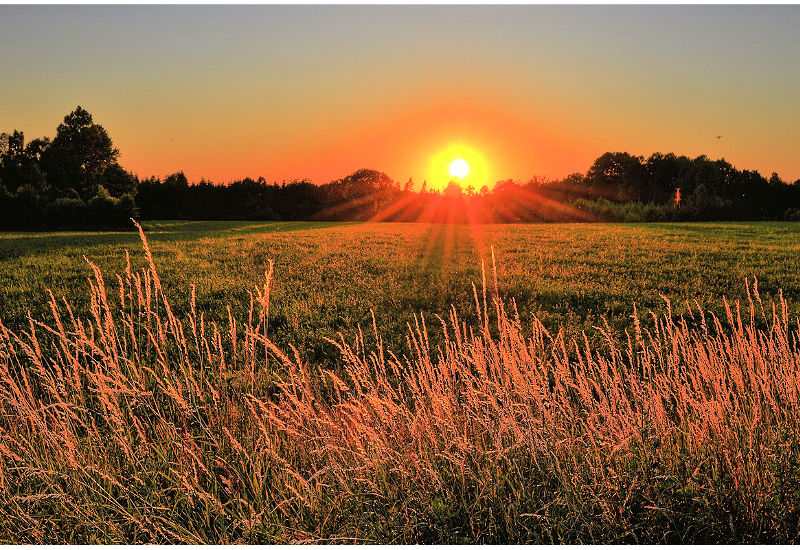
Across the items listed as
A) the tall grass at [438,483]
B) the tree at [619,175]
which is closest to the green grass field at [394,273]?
the tall grass at [438,483]

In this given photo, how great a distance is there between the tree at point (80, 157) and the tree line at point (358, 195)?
4 centimetres

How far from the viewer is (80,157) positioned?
27156mm

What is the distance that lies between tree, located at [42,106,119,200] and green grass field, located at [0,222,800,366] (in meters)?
6.76

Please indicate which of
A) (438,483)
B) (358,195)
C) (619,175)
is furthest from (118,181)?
(619,175)

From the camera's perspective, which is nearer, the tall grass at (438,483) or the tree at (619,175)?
the tall grass at (438,483)

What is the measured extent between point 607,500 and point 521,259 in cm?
1161

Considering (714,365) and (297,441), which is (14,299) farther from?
(714,365)

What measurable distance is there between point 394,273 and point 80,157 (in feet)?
69.3

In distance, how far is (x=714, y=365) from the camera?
4.40 metres

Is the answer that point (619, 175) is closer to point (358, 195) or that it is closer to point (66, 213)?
point (358, 195)

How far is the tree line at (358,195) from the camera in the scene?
22562 mm

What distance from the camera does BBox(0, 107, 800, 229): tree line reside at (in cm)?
2256

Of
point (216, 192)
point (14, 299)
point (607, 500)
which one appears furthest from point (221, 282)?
point (216, 192)

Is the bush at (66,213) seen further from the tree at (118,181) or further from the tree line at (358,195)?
the tree at (118,181)
